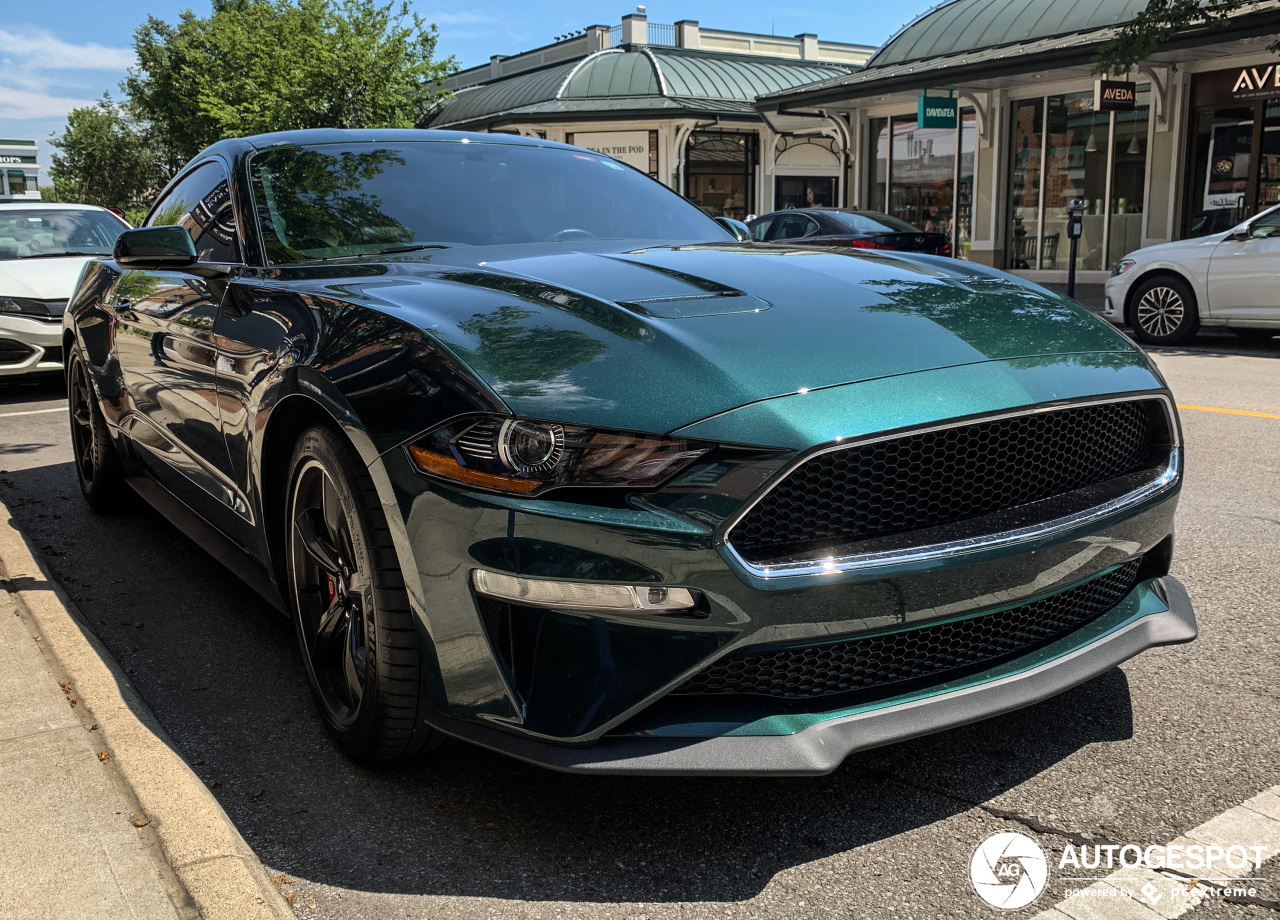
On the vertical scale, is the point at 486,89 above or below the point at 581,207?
above

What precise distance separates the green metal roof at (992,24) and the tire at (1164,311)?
8.67m

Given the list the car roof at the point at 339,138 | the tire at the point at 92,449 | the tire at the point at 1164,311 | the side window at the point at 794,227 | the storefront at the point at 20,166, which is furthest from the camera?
the storefront at the point at 20,166

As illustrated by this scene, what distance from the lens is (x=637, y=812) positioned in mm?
2451

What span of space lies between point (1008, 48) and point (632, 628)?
19.9 meters

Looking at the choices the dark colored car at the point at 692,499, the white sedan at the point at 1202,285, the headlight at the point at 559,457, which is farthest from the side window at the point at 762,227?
the headlight at the point at 559,457

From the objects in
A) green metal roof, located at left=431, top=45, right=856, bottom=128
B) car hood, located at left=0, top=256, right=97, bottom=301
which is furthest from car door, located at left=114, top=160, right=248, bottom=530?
green metal roof, located at left=431, top=45, right=856, bottom=128

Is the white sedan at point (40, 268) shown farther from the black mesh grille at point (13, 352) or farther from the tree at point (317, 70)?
the tree at point (317, 70)

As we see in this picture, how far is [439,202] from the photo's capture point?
3693mm

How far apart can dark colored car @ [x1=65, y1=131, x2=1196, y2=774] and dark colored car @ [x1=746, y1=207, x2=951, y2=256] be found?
10927 millimetres

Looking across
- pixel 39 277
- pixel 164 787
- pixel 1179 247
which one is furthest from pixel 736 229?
pixel 1179 247

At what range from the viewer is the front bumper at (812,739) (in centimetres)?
205

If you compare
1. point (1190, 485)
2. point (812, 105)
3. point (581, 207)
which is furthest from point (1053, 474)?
point (812, 105)

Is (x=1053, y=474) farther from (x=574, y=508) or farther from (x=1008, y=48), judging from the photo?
Answer: (x=1008, y=48)

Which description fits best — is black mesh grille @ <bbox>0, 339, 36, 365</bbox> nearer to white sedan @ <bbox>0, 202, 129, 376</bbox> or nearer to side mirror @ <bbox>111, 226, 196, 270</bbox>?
white sedan @ <bbox>0, 202, 129, 376</bbox>
